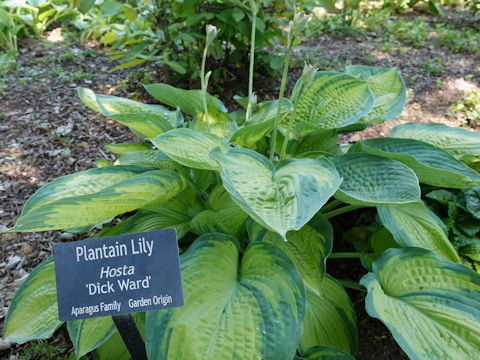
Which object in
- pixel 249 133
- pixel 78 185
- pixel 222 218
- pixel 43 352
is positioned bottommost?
pixel 43 352

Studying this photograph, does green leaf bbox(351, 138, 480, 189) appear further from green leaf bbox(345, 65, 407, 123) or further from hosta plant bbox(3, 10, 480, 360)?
green leaf bbox(345, 65, 407, 123)

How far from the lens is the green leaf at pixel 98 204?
816 mm

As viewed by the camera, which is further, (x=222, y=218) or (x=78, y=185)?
(x=222, y=218)

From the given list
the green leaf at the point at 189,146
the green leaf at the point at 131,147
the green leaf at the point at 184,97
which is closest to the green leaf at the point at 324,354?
the green leaf at the point at 189,146

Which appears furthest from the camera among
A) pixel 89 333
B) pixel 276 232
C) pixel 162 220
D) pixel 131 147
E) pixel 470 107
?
pixel 470 107

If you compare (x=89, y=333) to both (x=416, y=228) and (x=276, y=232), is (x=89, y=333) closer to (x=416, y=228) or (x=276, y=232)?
(x=276, y=232)

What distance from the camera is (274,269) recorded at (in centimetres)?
94

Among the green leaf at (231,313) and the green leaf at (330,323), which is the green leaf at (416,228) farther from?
the green leaf at (231,313)

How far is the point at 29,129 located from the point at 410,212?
2239mm

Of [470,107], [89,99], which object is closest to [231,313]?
[89,99]

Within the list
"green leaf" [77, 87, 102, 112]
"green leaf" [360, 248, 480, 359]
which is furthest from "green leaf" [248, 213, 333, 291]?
"green leaf" [77, 87, 102, 112]

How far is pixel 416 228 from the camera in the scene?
1.18 metres

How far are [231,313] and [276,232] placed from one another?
0.22 m

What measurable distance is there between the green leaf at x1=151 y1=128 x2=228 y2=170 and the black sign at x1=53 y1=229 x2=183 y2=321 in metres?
0.28
